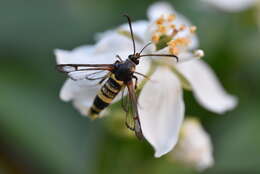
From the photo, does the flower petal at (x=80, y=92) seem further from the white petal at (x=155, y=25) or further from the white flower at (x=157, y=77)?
the white petal at (x=155, y=25)

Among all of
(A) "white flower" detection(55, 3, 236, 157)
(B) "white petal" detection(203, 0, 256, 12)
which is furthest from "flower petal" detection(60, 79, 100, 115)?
(B) "white petal" detection(203, 0, 256, 12)

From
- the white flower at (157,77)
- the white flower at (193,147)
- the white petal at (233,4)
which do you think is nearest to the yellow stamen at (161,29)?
the white flower at (157,77)

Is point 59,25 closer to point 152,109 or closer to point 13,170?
point 13,170

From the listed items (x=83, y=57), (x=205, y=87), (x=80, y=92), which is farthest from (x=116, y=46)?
(x=205, y=87)

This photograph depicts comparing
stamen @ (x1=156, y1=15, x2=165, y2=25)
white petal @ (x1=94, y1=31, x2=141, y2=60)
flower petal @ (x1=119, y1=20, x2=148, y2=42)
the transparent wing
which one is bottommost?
the transparent wing

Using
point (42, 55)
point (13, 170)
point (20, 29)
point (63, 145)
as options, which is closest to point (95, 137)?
point (63, 145)

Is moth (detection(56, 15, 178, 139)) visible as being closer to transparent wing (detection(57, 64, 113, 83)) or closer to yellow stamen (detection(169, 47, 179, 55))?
transparent wing (detection(57, 64, 113, 83))
